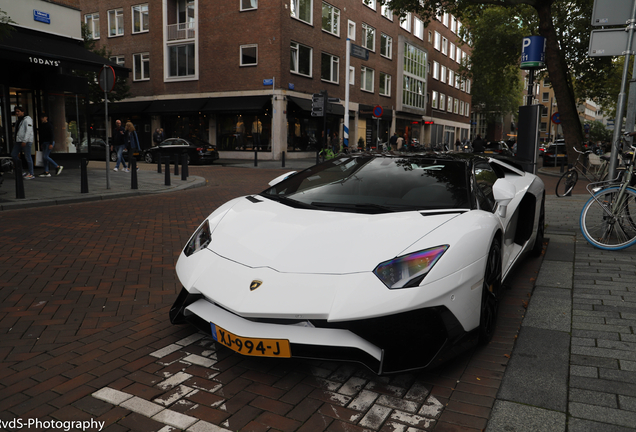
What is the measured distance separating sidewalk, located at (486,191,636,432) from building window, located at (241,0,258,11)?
28.7 m

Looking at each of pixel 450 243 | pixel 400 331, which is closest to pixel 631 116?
pixel 450 243

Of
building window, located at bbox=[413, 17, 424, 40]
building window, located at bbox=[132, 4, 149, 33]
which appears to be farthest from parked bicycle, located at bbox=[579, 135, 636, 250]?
building window, located at bbox=[413, 17, 424, 40]

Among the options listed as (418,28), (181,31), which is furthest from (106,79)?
(418,28)

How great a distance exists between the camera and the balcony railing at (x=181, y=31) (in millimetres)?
33188

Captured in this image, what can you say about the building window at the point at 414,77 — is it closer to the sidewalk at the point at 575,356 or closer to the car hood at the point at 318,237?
the sidewalk at the point at 575,356

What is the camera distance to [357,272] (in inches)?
106

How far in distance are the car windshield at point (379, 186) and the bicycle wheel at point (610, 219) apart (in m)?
2.88

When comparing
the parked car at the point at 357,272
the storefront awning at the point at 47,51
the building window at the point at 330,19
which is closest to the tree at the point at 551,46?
the storefront awning at the point at 47,51

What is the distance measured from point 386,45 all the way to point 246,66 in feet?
52.1

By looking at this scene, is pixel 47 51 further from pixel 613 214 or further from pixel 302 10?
pixel 302 10

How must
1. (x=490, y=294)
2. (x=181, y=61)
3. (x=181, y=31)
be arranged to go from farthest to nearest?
(x=181, y=61)
(x=181, y=31)
(x=490, y=294)

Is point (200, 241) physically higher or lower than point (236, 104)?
lower

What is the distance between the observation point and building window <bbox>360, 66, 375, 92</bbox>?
1513 inches

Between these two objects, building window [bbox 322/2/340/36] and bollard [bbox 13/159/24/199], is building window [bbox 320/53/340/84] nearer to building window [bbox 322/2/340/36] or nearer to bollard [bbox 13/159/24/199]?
building window [bbox 322/2/340/36]
